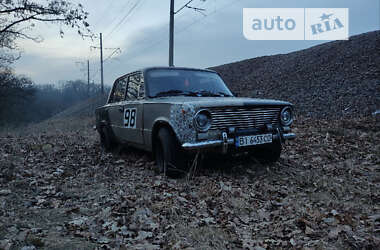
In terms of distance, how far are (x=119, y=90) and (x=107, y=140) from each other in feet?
4.34

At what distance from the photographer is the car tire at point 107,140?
21.7 feet

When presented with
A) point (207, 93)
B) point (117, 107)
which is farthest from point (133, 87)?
point (207, 93)

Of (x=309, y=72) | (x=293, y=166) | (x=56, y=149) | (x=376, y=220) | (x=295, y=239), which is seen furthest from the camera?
(x=309, y=72)

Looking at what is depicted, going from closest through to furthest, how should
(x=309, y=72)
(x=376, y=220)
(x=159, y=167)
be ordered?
(x=376, y=220) → (x=159, y=167) → (x=309, y=72)

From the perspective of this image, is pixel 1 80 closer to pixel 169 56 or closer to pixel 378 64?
pixel 169 56

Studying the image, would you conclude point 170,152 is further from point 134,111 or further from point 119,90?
point 119,90

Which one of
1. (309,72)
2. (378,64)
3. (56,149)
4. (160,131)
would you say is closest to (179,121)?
(160,131)

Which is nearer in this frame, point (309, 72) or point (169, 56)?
point (169, 56)

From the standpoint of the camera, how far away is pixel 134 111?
5070 millimetres

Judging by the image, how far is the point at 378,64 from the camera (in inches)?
515

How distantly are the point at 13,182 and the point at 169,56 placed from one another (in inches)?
400

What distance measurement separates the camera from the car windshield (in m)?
4.77

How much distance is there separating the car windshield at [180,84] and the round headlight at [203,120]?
99 centimetres

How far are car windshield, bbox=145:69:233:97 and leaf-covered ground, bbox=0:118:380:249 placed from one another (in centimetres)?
123
